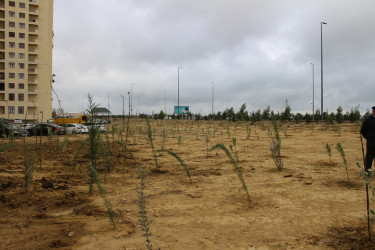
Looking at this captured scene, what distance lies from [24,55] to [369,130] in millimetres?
53826

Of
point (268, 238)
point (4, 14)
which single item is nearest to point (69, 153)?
point (268, 238)

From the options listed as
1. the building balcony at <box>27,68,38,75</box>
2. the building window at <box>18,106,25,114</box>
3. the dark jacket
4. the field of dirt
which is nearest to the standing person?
the dark jacket

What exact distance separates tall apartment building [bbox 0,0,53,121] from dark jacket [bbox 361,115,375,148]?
49087 millimetres

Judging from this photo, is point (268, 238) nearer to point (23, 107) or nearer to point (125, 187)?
point (125, 187)

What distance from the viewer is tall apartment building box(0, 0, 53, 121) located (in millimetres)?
46281

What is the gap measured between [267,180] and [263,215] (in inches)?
81.3

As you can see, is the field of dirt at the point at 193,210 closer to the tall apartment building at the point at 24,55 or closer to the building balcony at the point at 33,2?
the tall apartment building at the point at 24,55

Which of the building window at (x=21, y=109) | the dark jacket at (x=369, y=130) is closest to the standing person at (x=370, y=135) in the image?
the dark jacket at (x=369, y=130)

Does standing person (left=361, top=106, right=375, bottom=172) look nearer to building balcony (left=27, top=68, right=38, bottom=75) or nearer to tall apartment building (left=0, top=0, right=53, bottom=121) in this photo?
tall apartment building (left=0, top=0, right=53, bottom=121)

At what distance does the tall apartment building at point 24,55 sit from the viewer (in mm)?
46281

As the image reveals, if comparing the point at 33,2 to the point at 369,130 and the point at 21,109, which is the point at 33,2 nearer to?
the point at 21,109

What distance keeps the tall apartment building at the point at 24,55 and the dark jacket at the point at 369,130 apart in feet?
161

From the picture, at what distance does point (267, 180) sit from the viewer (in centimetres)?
575

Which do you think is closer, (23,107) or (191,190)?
(191,190)
